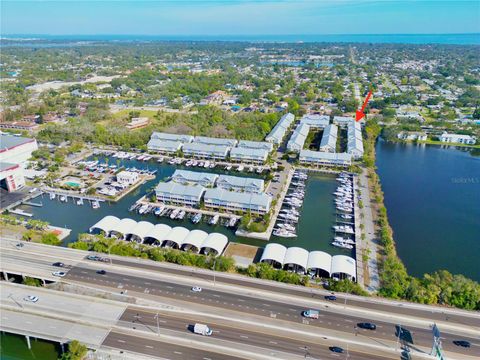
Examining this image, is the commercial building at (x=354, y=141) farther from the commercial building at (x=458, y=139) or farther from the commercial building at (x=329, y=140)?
the commercial building at (x=458, y=139)

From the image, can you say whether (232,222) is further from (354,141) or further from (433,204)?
(354,141)

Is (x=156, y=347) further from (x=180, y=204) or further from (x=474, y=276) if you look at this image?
(x=474, y=276)

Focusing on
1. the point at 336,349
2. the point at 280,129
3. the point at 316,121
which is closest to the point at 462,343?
the point at 336,349

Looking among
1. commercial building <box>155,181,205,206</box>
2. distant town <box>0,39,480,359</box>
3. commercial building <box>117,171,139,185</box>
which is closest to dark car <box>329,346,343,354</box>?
distant town <box>0,39,480,359</box>

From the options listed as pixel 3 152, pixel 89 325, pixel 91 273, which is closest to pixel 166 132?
pixel 3 152

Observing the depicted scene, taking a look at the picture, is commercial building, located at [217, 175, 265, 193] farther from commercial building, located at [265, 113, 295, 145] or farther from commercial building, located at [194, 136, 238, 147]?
commercial building, located at [265, 113, 295, 145]

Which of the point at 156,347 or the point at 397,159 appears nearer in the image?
the point at 156,347
